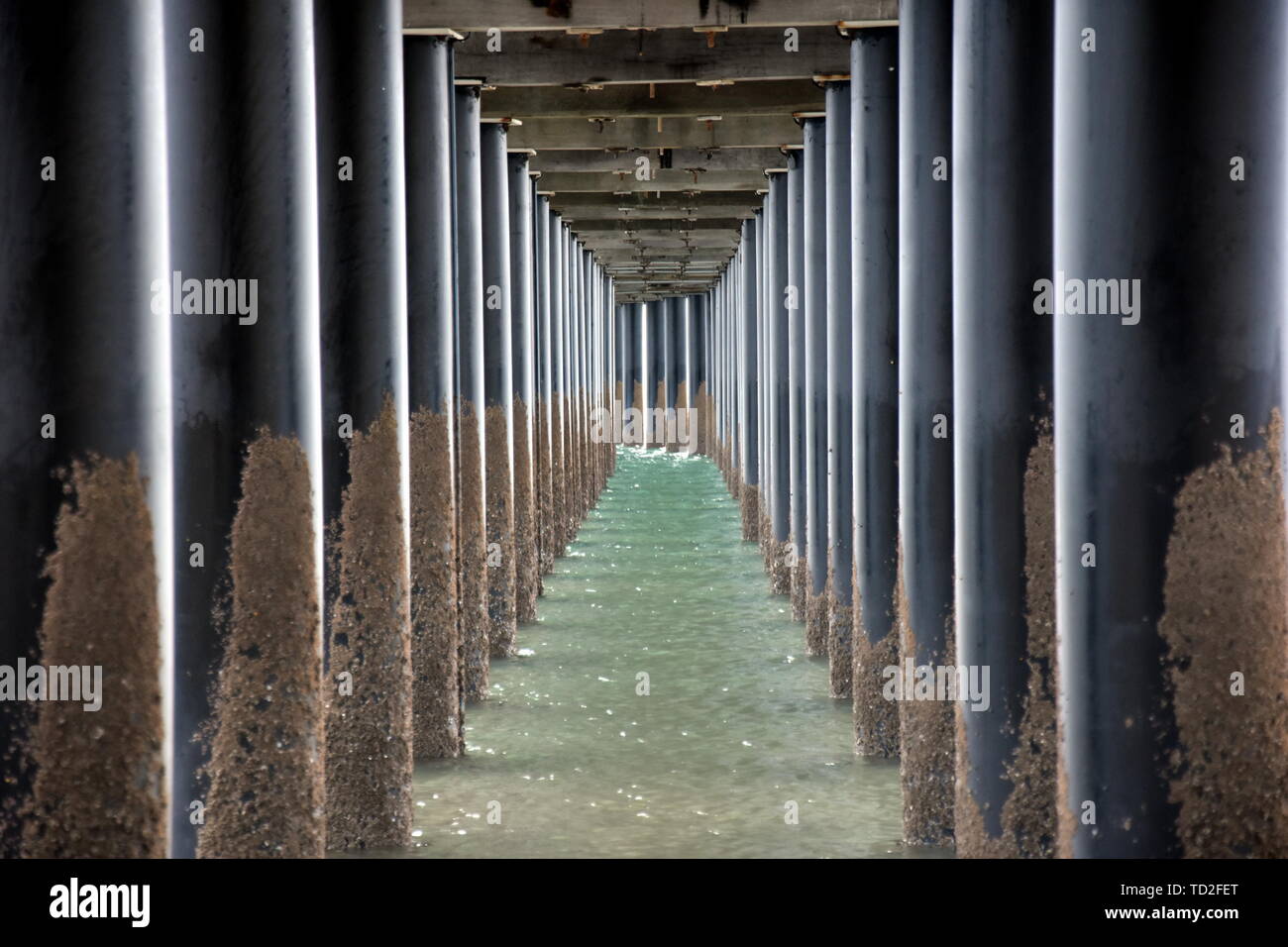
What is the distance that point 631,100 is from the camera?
1320 centimetres

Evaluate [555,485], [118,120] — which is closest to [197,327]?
[118,120]

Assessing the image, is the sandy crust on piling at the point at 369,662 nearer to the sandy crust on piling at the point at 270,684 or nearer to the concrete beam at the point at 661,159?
the sandy crust on piling at the point at 270,684

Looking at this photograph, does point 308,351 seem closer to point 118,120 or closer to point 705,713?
point 118,120

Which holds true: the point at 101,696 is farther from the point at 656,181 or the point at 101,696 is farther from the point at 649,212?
the point at 649,212

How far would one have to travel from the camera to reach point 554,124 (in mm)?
15109

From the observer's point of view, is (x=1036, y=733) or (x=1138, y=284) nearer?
(x=1138, y=284)

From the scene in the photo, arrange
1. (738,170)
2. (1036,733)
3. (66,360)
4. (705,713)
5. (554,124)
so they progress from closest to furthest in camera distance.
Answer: (66,360), (1036,733), (705,713), (554,124), (738,170)

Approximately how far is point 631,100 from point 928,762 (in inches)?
302

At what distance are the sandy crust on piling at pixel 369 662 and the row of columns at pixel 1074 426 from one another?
232 cm

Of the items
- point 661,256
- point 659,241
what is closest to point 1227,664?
point 659,241

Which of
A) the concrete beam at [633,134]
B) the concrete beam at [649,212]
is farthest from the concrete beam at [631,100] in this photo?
the concrete beam at [649,212]

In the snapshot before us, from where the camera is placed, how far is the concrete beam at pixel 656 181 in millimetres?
17812

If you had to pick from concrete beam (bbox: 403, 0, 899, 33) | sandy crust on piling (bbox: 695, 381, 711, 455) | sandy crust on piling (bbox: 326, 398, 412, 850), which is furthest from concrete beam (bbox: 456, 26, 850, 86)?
sandy crust on piling (bbox: 695, 381, 711, 455)

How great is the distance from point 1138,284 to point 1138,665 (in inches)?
38.4
